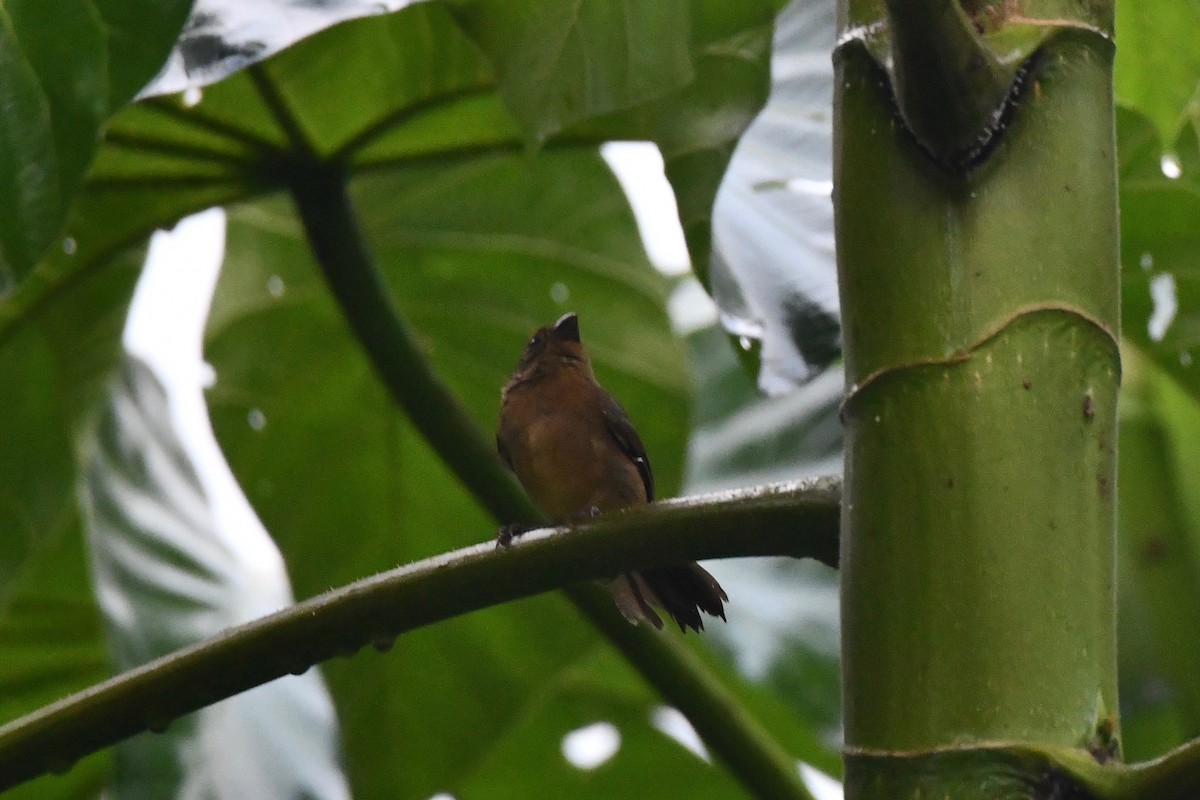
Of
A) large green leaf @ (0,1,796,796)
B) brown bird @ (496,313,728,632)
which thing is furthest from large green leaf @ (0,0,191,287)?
brown bird @ (496,313,728,632)

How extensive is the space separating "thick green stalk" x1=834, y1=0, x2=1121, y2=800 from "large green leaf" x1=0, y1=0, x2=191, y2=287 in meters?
0.78

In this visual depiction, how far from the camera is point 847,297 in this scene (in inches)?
34.6

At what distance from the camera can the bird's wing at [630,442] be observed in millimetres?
2146

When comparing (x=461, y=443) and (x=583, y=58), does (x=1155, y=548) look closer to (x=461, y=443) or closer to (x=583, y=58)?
(x=461, y=443)

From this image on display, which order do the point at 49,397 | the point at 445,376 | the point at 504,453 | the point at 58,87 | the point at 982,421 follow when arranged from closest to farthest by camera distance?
the point at 982,421, the point at 58,87, the point at 504,453, the point at 49,397, the point at 445,376

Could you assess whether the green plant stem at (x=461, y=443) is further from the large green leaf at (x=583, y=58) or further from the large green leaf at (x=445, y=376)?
the large green leaf at (x=445, y=376)

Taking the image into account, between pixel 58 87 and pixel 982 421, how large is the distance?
39.8 inches

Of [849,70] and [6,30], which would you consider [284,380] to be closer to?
[6,30]

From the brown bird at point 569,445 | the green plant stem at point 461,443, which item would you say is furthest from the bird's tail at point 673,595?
the brown bird at point 569,445

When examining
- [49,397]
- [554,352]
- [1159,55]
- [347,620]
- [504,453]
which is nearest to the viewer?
[347,620]

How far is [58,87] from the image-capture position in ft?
4.65

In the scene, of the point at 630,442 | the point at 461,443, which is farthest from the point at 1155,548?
the point at 461,443

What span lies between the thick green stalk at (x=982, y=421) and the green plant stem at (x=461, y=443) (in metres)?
0.77

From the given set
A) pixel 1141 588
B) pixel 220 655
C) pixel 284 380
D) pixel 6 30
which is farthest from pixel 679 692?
pixel 284 380
